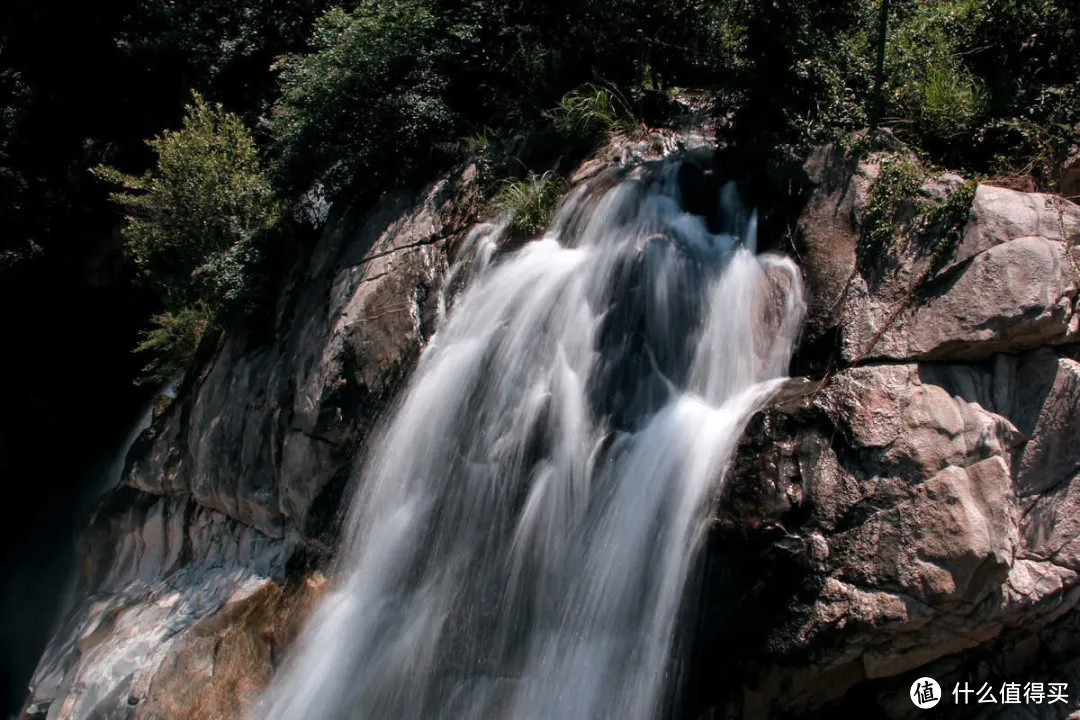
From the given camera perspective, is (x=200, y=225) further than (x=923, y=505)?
Yes

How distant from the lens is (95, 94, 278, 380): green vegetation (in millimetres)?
9930

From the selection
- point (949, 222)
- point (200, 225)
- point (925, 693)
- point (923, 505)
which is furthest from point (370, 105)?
point (925, 693)

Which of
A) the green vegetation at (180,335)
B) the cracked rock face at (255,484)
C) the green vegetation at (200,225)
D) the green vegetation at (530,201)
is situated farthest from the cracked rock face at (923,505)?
the green vegetation at (180,335)

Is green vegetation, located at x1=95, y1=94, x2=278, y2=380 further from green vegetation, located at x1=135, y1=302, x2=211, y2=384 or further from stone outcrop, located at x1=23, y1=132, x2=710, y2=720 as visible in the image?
stone outcrop, located at x1=23, y1=132, x2=710, y2=720

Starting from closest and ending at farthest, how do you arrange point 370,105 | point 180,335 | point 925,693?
point 925,693 → point 370,105 → point 180,335

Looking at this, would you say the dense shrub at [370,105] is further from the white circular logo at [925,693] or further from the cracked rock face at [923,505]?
the white circular logo at [925,693]

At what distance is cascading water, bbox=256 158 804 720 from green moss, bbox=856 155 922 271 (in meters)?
0.56

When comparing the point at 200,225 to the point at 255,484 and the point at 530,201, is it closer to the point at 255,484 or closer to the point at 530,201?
the point at 255,484

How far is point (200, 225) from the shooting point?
1073 centimetres

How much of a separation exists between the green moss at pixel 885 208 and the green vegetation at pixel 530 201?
278cm

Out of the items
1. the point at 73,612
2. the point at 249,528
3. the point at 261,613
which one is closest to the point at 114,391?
the point at 73,612

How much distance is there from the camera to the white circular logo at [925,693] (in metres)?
5.21

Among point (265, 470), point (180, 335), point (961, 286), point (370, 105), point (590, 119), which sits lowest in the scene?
point (265, 470)

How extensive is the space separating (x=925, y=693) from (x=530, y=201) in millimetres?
4947
